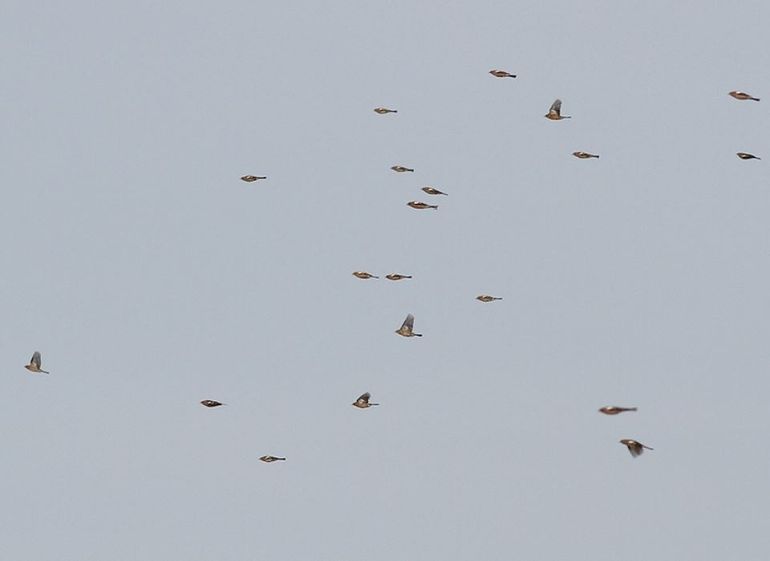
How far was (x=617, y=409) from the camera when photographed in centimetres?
19912
